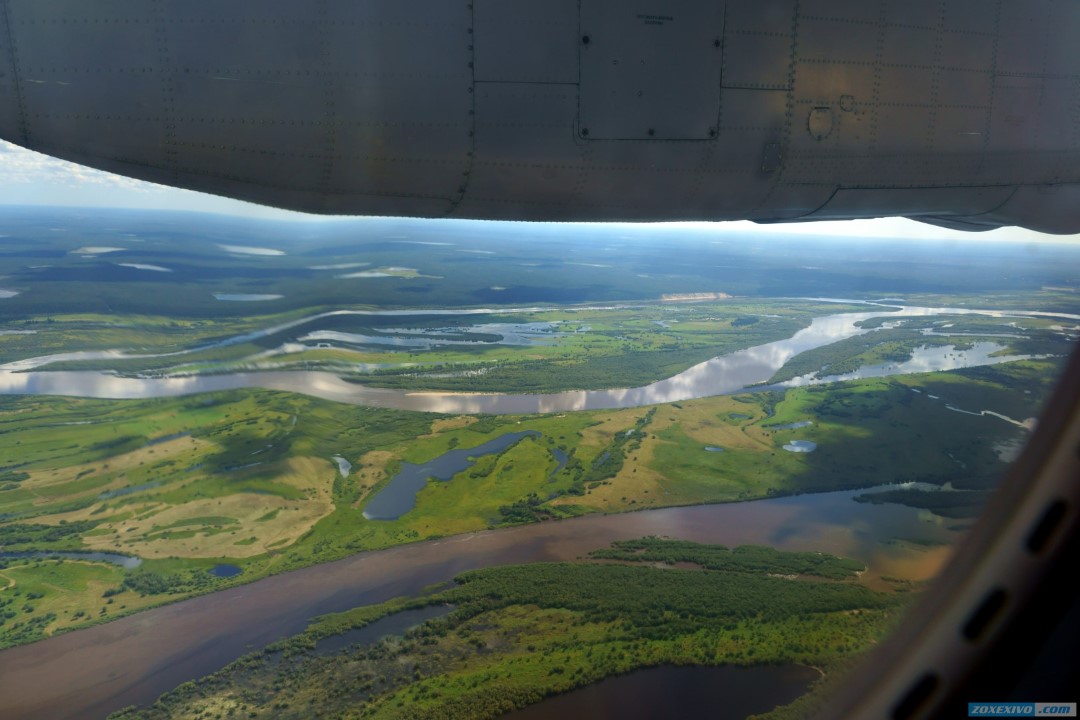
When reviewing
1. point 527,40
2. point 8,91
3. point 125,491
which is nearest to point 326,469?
point 125,491

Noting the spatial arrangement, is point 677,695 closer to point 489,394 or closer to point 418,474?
point 418,474

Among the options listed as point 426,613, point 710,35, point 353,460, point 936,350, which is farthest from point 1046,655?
point 936,350

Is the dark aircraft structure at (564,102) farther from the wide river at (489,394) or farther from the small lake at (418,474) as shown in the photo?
the wide river at (489,394)

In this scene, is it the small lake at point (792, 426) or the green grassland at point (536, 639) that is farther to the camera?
the small lake at point (792, 426)

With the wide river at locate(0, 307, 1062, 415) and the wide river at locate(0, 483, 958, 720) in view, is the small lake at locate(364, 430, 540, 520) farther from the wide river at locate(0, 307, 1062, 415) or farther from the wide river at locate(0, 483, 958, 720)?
the wide river at locate(0, 307, 1062, 415)

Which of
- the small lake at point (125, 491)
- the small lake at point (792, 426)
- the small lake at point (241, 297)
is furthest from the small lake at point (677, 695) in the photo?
the small lake at point (241, 297)

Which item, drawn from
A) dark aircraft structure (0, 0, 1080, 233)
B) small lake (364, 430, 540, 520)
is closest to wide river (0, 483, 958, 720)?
small lake (364, 430, 540, 520)
